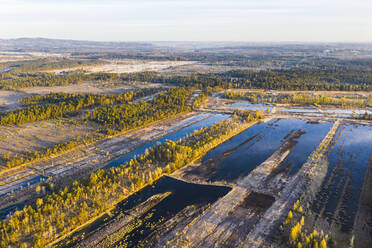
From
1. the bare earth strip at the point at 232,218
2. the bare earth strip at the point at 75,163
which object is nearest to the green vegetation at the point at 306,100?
the bare earth strip at the point at 75,163

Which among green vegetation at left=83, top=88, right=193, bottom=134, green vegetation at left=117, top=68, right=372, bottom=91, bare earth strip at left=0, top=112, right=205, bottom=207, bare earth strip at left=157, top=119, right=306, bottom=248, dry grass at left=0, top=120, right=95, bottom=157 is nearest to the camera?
bare earth strip at left=157, top=119, right=306, bottom=248

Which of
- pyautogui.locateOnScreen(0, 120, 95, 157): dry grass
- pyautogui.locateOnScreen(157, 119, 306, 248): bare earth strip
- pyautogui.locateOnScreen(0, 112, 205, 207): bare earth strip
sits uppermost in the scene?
pyautogui.locateOnScreen(0, 120, 95, 157): dry grass

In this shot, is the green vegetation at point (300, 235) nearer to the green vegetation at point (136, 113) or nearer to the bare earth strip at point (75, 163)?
the bare earth strip at point (75, 163)

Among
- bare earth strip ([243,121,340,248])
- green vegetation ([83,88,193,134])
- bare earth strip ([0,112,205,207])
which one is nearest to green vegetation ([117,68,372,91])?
green vegetation ([83,88,193,134])

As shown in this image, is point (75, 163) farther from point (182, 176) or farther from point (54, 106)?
point (54, 106)

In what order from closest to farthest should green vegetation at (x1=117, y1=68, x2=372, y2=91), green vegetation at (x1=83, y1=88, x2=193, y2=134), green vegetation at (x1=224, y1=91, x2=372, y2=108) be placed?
green vegetation at (x1=83, y1=88, x2=193, y2=134) → green vegetation at (x1=224, y1=91, x2=372, y2=108) → green vegetation at (x1=117, y1=68, x2=372, y2=91)

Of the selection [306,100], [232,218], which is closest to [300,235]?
[232,218]

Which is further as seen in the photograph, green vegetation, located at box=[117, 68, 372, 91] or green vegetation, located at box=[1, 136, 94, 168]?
green vegetation, located at box=[117, 68, 372, 91]

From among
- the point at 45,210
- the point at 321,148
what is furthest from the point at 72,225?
the point at 321,148

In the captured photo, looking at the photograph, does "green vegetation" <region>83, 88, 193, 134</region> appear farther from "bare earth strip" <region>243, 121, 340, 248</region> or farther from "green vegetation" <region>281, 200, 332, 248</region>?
"green vegetation" <region>281, 200, 332, 248</region>
